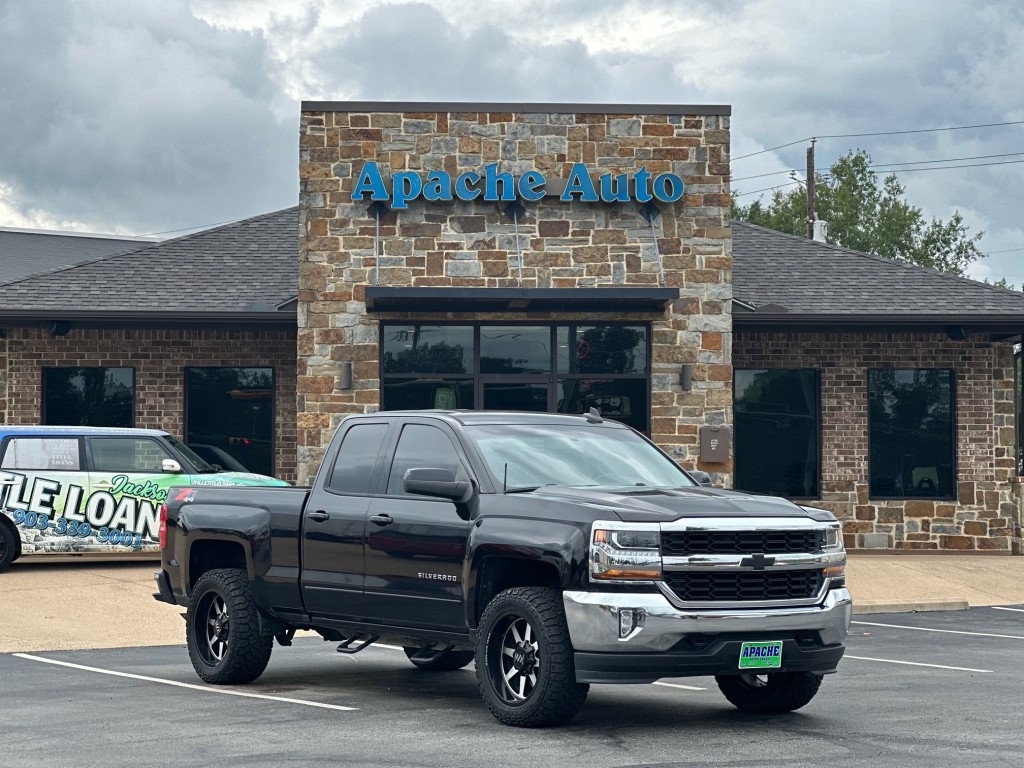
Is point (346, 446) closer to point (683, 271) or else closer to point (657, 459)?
point (657, 459)

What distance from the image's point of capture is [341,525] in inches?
393

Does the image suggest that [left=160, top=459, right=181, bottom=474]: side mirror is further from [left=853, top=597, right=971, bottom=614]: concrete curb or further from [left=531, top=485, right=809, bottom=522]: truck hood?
[left=531, top=485, right=809, bottom=522]: truck hood

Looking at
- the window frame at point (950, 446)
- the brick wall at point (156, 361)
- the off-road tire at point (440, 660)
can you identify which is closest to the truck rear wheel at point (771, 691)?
the off-road tire at point (440, 660)

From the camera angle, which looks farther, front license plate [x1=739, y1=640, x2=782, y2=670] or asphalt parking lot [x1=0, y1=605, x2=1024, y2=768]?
front license plate [x1=739, y1=640, x2=782, y2=670]

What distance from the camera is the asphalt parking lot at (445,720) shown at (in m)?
7.81

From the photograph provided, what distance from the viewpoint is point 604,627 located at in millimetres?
8266

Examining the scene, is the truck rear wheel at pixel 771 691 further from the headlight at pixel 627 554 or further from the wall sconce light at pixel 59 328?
the wall sconce light at pixel 59 328

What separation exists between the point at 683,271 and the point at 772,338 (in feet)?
10.4

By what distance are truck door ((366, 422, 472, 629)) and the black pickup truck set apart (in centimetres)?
1

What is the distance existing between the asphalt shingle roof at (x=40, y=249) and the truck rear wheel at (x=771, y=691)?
1305 inches

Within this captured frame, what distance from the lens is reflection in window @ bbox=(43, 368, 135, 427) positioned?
23.1 m

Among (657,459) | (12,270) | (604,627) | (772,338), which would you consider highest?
(12,270)

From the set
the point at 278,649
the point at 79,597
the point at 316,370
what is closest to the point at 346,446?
the point at 278,649

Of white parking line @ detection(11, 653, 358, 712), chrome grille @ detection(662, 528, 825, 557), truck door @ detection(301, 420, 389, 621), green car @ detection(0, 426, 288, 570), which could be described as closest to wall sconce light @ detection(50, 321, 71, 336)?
green car @ detection(0, 426, 288, 570)
